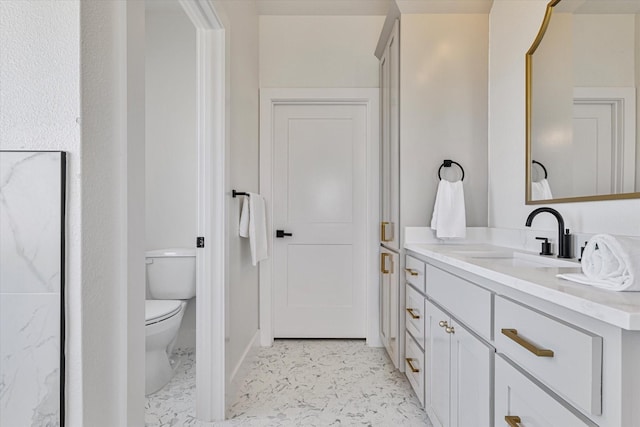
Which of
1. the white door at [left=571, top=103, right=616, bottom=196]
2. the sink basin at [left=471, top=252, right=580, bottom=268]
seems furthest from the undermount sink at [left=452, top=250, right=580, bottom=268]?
the white door at [left=571, top=103, right=616, bottom=196]

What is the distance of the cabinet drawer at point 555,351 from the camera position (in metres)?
0.69

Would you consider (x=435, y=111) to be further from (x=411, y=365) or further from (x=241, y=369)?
(x=241, y=369)

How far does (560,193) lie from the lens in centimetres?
156

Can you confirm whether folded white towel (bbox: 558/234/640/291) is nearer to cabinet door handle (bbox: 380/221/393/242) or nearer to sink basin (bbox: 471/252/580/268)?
sink basin (bbox: 471/252/580/268)

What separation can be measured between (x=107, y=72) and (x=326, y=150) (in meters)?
2.25

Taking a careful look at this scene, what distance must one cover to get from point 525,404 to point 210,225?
4.73 feet

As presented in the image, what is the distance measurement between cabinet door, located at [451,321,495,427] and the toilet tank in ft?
5.67

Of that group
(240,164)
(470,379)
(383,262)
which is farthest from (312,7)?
(470,379)

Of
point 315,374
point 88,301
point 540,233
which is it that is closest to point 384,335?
point 315,374

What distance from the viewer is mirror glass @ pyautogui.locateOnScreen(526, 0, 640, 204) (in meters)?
1.21

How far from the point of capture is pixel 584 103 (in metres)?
1.41

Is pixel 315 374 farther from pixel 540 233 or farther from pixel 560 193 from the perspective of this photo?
pixel 560 193

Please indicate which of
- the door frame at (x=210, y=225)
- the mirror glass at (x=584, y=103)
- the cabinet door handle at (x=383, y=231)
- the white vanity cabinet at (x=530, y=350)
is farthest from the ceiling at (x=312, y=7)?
the white vanity cabinet at (x=530, y=350)

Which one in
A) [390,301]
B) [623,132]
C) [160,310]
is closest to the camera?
[623,132]
